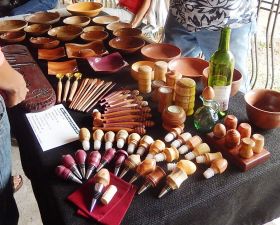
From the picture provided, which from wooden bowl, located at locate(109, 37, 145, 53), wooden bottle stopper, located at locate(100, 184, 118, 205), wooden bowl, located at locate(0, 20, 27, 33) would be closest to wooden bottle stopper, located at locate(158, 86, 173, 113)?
wooden bottle stopper, located at locate(100, 184, 118, 205)

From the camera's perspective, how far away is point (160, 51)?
1.40m

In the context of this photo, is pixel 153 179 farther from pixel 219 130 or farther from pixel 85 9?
pixel 85 9

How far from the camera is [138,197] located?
746mm

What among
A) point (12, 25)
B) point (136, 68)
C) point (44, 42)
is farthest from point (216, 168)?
point (12, 25)

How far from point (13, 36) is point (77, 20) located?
373 mm

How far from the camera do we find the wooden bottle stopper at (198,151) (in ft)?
2.79

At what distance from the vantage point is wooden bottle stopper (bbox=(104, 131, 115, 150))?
90 cm

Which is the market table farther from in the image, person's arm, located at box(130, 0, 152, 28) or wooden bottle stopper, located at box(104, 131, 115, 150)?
person's arm, located at box(130, 0, 152, 28)

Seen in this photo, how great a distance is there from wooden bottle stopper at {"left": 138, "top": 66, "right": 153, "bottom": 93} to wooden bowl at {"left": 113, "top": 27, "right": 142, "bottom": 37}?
1.64 feet

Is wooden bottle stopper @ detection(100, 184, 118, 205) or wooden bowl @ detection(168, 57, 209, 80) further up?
wooden bowl @ detection(168, 57, 209, 80)

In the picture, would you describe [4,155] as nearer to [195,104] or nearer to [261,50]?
[195,104]

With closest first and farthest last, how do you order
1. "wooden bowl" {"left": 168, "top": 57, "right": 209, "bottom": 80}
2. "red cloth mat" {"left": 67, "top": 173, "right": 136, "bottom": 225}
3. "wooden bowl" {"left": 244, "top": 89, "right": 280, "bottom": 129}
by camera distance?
"red cloth mat" {"left": 67, "top": 173, "right": 136, "bottom": 225}
"wooden bowl" {"left": 244, "top": 89, "right": 280, "bottom": 129}
"wooden bowl" {"left": 168, "top": 57, "right": 209, "bottom": 80}

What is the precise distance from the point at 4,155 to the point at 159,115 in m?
0.49

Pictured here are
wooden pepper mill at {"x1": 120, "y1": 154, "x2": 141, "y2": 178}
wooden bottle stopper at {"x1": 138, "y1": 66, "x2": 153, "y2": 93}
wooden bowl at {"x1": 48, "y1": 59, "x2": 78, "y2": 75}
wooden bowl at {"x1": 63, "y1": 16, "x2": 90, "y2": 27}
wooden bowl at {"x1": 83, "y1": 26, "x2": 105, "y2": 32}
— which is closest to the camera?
wooden pepper mill at {"x1": 120, "y1": 154, "x2": 141, "y2": 178}
